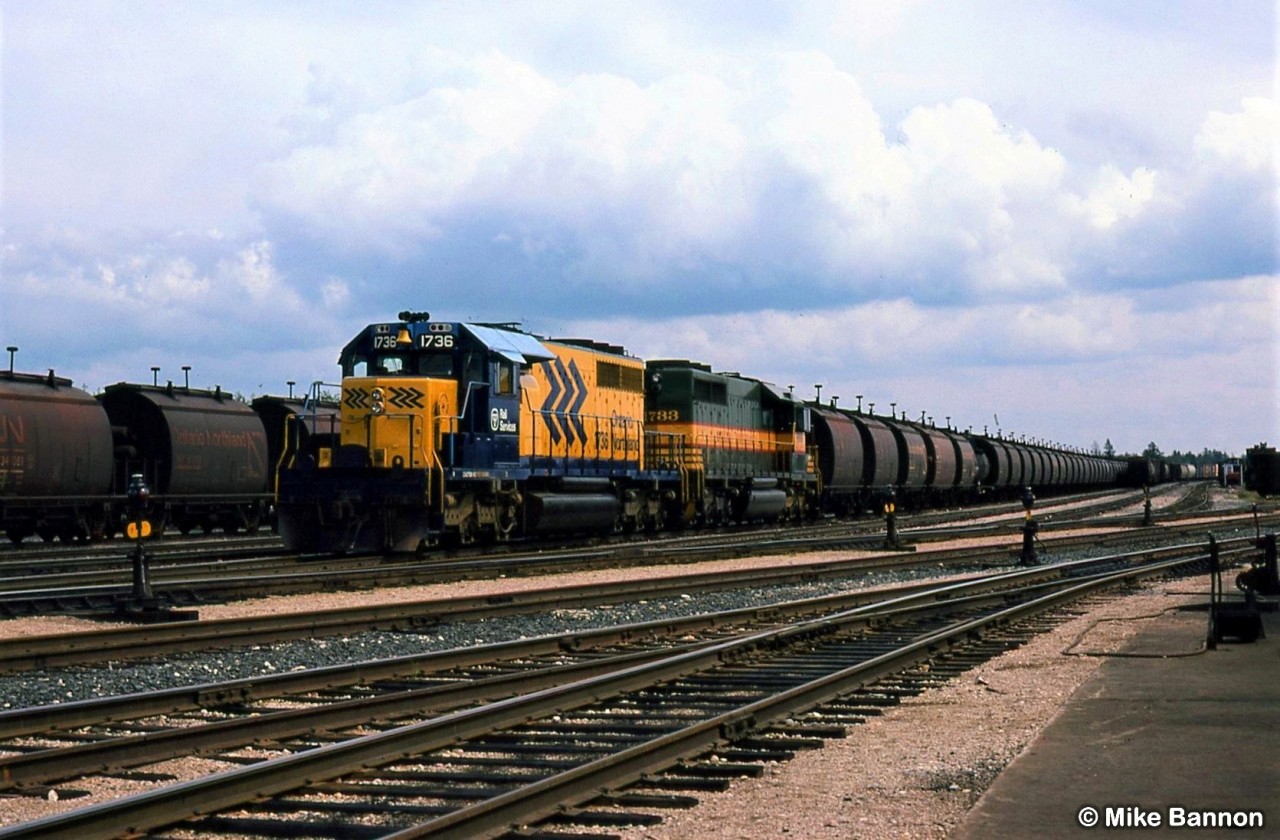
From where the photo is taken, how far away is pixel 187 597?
16.4 metres

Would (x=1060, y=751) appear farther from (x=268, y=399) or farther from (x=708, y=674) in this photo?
(x=268, y=399)

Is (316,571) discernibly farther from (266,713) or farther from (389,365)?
(266,713)

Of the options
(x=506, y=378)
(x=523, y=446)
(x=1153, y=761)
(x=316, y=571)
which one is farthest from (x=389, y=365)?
(x=1153, y=761)

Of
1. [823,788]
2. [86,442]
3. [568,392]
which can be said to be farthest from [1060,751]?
[86,442]

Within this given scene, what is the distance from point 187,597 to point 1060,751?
1092 cm

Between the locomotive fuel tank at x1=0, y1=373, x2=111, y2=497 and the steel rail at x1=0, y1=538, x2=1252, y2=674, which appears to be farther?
the locomotive fuel tank at x1=0, y1=373, x2=111, y2=497

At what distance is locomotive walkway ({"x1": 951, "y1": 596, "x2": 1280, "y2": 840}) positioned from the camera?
645 cm

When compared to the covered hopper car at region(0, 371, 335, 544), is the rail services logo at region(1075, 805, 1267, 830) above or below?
below

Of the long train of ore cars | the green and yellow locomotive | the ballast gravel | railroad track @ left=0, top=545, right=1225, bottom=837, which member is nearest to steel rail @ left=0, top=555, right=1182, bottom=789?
railroad track @ left=0, top=545, right=1225, bottom=837

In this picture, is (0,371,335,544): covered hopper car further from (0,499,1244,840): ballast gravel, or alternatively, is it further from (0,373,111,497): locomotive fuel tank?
(0,499,1244,840): ballast gravel

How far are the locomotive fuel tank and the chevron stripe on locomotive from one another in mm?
5549

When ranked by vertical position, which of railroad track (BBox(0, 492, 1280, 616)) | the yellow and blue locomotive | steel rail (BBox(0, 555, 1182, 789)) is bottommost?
steel rail (BBox(0, 555, 1182, 789))

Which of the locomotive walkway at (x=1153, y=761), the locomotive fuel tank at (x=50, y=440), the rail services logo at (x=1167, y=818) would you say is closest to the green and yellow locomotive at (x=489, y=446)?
the locomotive fuel tank at (x=50, y=440)

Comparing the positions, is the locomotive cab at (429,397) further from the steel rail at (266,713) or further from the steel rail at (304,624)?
the steel rail at (266,713)
